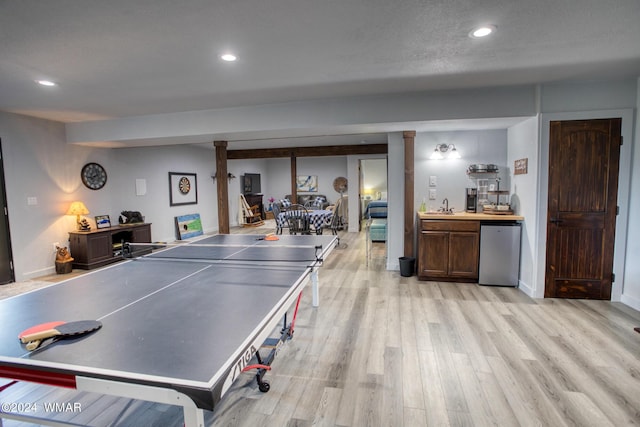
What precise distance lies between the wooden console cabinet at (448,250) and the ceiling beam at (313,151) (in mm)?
4091

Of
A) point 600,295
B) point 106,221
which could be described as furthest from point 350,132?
A: point 106,221

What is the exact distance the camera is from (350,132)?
436cm

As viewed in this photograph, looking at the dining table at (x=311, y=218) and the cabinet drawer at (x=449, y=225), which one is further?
the dining table at (x=311, y=218)

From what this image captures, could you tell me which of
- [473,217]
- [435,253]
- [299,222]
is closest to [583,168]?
[473,217]

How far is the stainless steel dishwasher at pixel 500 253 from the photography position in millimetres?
3906

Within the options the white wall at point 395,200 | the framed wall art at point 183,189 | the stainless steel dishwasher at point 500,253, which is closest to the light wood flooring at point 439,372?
the stainless steel dishwasher at point 500,253

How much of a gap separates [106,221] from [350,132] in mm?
4420

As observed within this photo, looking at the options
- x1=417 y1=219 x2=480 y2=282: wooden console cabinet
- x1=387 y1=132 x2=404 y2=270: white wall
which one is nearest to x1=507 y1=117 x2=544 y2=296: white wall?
x1=417 y1=219 x2=480 y2=282: wooden console cabinet

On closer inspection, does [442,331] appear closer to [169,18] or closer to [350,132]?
[350,132]

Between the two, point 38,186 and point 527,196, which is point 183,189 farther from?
point 527,196

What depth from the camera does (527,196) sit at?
376cm

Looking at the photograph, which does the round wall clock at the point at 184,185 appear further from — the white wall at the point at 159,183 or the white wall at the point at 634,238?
the white wall at the point at 634,238

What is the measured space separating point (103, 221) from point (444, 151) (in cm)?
562

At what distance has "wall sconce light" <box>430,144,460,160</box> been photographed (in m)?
4.53
